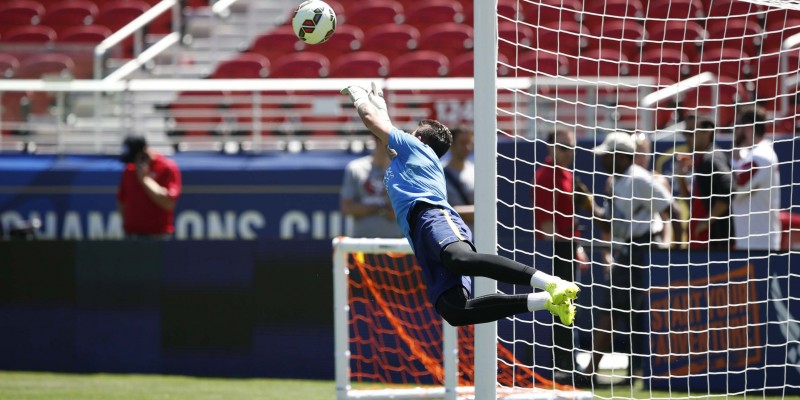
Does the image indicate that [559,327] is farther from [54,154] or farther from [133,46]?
[133,46]

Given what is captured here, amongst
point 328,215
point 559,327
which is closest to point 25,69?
point 328,215

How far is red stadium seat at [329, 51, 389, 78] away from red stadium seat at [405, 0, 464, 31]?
201cm

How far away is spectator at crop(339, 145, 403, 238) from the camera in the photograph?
402 inches

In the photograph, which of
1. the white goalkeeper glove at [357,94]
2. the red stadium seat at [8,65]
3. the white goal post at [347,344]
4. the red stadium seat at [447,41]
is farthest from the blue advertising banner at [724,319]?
the red stadium seat at [8,65]

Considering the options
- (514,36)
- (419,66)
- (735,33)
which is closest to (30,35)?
(419,66)

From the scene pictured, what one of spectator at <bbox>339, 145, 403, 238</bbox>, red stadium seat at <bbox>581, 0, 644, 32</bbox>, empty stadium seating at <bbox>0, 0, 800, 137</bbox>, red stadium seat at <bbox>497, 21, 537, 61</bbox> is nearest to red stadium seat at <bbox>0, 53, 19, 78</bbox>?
empty stadium seating at <bbox>0, 0, 800, 137</bbox>

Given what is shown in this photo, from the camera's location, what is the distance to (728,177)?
918 centimetres

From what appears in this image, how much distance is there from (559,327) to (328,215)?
17.2ft

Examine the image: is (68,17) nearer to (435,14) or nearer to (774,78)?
(435,14)

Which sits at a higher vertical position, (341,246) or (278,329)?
(341,246)

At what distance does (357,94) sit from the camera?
6.79 metres

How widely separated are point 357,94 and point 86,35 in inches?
453

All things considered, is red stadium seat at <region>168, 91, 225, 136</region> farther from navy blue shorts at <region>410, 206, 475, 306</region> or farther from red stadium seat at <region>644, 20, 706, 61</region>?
navy blue shorts at <region>410, 206, 475, 306</region>

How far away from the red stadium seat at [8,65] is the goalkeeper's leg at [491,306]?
385 inches
